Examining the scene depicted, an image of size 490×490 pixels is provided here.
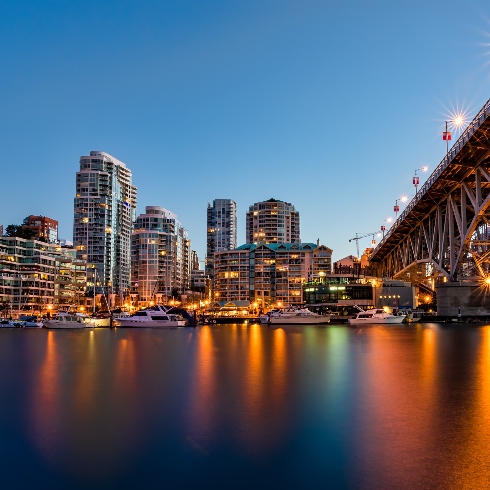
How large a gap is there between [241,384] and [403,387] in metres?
6.69

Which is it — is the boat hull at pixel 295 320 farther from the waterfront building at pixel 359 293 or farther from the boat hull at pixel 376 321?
the waterfront building at pixel 359 293

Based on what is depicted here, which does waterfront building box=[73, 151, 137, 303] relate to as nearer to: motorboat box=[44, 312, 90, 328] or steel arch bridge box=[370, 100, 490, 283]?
motorboat box=[44, 312, 90, 328]

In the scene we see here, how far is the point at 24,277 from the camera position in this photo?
12925 centimetres

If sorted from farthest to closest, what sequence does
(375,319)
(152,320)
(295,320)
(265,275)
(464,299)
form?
(265,275), (295,320), (375,319), (152,320), (464,299)

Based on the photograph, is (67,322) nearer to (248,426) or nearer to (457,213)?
(457,213)

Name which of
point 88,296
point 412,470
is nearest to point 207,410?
point 412,470

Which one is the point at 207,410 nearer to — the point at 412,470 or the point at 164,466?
the point at 164,466

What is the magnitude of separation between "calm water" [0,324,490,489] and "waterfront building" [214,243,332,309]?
12175 centimetres

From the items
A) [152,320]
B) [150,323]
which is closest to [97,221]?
[152,320]

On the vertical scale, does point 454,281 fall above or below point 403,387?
above

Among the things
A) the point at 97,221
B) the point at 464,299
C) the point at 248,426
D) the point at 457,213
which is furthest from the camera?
the point at 97,221

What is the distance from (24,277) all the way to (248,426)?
408ft

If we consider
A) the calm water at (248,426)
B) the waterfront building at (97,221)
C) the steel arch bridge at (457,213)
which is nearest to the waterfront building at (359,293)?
the steel arch bridge at (457,213)

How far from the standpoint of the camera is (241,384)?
2405 cm
